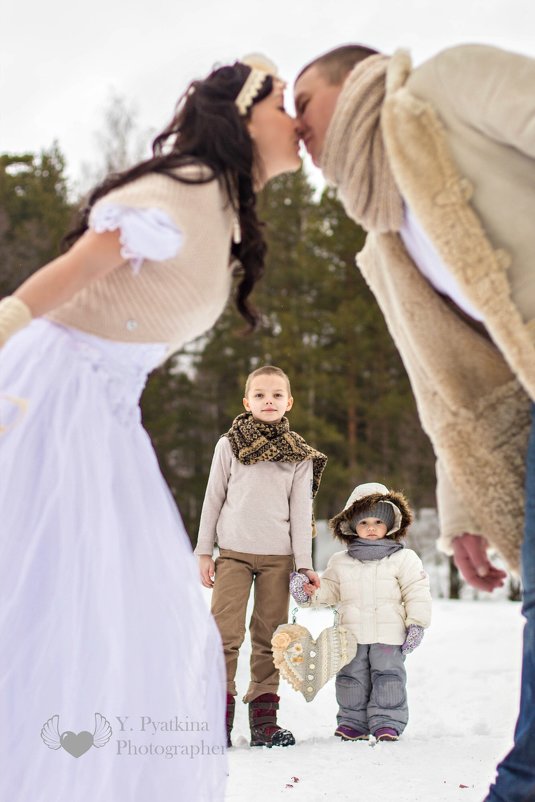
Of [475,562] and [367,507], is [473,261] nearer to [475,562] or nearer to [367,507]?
[475,562]

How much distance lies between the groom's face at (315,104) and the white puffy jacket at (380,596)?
228 centimetres

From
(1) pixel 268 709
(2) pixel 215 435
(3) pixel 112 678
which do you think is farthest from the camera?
(2) pixel 215 435

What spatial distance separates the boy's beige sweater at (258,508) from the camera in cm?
382

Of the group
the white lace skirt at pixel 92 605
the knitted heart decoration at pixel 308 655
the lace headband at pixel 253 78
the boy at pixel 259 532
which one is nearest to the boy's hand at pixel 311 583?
the boy at pixel 259 532

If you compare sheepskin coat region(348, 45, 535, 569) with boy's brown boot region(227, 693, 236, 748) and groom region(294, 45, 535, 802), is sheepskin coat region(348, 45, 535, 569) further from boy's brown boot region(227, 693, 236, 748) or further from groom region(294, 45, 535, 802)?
boy's brown boot region(227, 693, 236, 748)

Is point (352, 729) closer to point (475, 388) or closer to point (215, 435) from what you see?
point (475, 388)

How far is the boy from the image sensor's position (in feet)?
12.4

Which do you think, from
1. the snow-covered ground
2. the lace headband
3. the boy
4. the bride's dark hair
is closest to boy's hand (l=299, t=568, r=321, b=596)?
the boy

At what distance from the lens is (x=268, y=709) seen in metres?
3.75

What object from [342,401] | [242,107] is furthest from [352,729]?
[342,401]

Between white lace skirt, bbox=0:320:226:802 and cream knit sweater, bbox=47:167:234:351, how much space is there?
0.14 feet

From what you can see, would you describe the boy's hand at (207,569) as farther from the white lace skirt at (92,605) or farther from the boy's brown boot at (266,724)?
the white lace skirt at (92,605)

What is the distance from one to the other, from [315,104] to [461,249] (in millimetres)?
517

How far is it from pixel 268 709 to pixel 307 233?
515 inches
